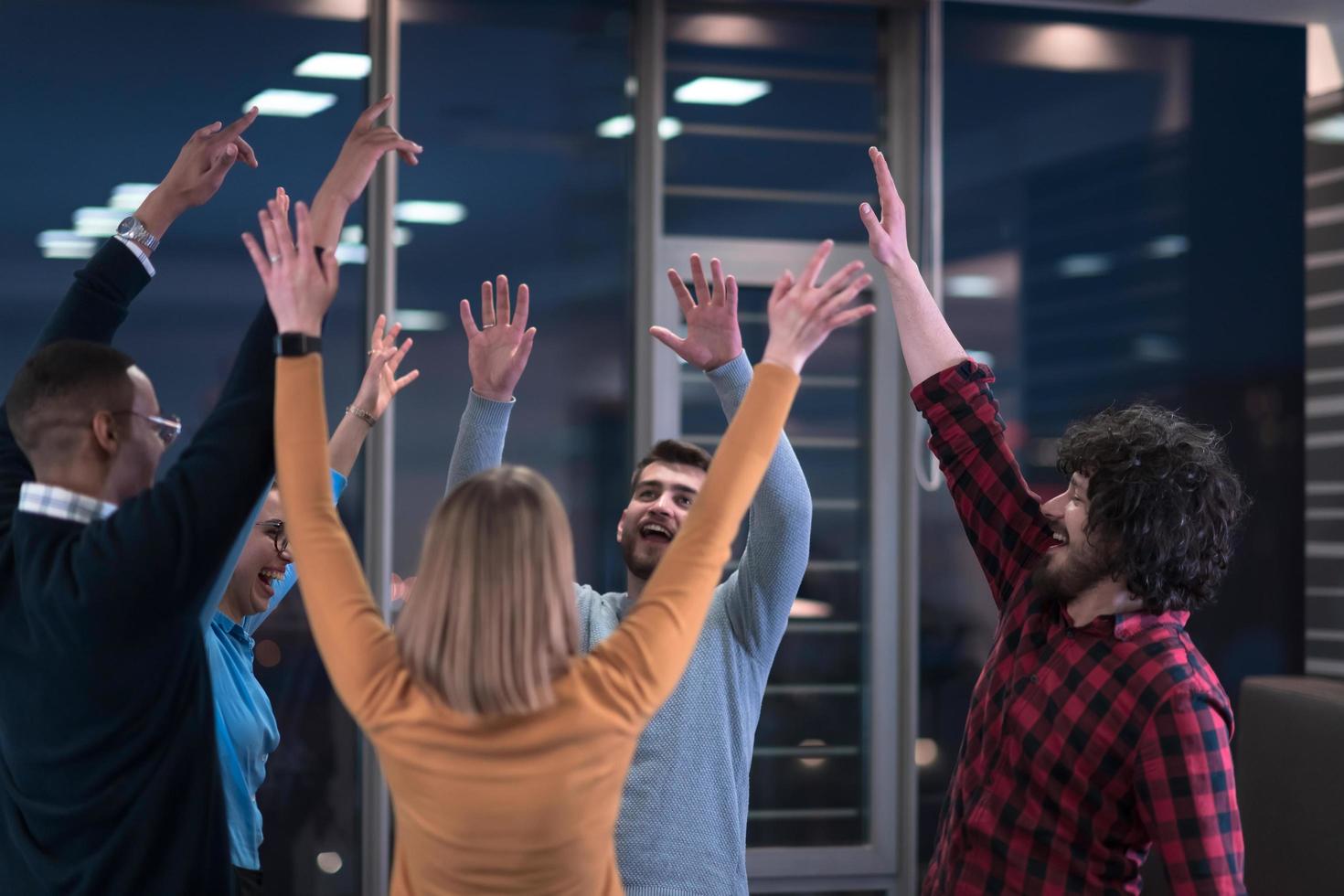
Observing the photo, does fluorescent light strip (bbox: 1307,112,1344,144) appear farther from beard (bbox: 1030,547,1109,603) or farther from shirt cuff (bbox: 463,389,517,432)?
shirt cuff (bbox: 463,389,517,432)

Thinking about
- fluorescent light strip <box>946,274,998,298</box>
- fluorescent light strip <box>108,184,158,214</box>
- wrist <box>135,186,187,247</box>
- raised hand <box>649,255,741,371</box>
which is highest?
fluorescent light strip <box>108,184,158,214</box>

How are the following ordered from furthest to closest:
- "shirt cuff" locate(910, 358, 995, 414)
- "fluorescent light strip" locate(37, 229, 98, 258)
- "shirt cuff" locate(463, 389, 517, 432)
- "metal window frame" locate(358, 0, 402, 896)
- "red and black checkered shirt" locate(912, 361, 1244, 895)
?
"metal window frame" locate(358, 0, 402, 896), "fluorescent light strip" locate(37, 229, 98, 258), "shirt cuff" locate(463, 389, 517, 432), "shirt cuff" locate(910, 358, 995, 414), "red and black checkered shirt" locate(912, 361, 1244, 895)

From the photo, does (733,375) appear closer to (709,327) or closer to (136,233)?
(709,327)

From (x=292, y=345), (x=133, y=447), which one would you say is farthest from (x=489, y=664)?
(x=133, y=447)

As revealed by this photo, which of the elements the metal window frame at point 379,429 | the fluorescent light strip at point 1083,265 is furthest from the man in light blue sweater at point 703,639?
the fluorescent light strip at point 1083,265

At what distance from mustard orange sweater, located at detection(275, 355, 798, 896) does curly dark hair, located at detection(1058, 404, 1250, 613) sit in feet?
2.02

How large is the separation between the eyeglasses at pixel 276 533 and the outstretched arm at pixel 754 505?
30.4 inches

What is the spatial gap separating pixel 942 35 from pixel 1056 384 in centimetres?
127

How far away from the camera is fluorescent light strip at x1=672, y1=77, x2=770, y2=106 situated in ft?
14.6

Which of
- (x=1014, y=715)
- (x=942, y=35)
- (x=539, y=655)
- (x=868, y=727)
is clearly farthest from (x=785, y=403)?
(x=942, y=35)

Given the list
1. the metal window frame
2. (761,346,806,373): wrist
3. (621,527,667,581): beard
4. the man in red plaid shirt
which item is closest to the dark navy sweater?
(761,346,806,373): wrist

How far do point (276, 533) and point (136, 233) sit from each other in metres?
0.65

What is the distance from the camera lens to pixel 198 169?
6.64 feet

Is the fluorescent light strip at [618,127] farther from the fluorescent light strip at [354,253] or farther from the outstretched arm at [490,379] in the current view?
the outstretched arm at [490,379]
